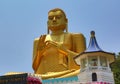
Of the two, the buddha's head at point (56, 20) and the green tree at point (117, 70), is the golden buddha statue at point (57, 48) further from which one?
Result: the green tree at point (117, 70)

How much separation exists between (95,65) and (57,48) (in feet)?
17.4

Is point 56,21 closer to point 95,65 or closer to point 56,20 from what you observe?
point 56,20

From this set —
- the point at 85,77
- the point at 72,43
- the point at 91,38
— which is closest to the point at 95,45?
the point at 91,38

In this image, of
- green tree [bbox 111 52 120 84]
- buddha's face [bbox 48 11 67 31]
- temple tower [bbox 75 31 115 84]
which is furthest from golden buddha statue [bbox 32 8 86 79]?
temple tower [bbox 75 31 115 84]

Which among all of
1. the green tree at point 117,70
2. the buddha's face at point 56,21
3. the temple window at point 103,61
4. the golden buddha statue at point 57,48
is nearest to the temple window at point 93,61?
the temple window at point 103,61

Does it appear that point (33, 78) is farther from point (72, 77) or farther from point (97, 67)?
point (72, 77)

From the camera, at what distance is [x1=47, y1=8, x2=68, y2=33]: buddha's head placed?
2252 centimetres

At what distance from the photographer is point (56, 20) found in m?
22.6

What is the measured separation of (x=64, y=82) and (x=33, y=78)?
762 centimetres

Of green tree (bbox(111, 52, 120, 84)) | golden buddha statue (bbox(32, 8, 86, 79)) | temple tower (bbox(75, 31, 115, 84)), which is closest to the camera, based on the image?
temple tower (bbox(75, 31, 115, 84))

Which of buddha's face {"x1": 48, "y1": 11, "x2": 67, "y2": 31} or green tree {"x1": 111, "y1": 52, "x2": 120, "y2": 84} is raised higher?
buddha's face {"x1": 48, "y1": 11, "x2": 67, "y2": 31}

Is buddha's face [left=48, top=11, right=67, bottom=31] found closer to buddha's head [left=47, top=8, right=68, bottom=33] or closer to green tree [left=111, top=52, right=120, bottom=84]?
buddha's head [left=47, top=8, right=68, bottom=33]

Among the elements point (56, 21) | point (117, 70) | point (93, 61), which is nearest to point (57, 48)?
point (56, 21)

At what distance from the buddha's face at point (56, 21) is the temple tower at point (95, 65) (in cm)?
657
